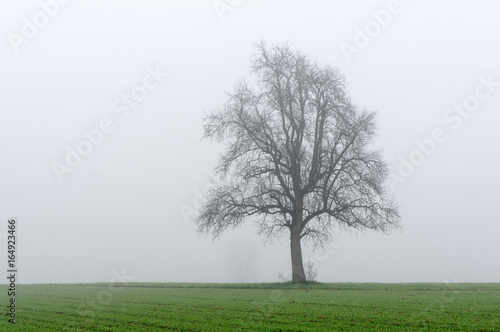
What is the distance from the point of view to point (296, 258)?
33.8 m

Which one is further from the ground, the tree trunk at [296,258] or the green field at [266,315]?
the tree trunk at [296,258]

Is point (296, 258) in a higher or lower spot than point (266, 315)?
higher

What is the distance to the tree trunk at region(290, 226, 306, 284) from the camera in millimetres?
33134

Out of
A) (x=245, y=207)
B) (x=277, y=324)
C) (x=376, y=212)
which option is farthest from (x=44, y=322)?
(x=376, y=212)

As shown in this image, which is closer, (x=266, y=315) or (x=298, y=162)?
(x=266, y=315)

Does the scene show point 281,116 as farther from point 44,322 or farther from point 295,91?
point 44,322

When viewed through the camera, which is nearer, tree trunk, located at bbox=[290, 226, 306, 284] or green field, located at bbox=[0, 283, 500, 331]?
green field, located at bbox=[0, 283, 500, 331]

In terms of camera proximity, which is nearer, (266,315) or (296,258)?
(266,315)

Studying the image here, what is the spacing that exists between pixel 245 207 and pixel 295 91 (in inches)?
357

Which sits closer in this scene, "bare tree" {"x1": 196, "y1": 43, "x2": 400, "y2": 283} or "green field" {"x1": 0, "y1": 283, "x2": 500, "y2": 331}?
"green field" {"x1": 0, "y1": 283, "x2": 500, "y2": 331}

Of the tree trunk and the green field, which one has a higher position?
the tree trunk

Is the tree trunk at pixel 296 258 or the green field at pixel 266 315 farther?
the tree trunk at pixel 296 258

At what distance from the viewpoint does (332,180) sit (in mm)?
34406

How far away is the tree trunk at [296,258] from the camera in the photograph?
33.1 metres
